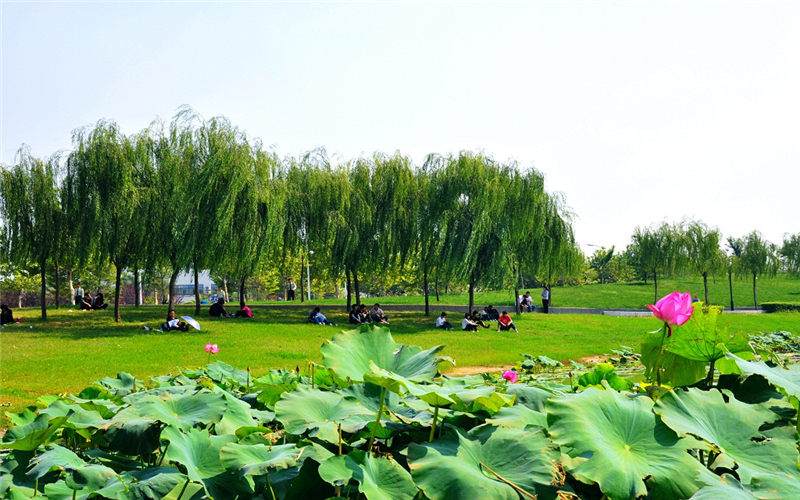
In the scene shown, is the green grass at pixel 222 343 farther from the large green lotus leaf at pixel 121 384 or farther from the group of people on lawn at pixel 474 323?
the large green lotus leaf at pixel 121 384

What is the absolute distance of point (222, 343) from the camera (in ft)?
48.9

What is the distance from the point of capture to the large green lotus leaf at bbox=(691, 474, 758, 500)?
1.07m

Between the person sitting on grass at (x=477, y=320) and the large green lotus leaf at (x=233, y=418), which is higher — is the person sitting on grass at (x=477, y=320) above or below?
below

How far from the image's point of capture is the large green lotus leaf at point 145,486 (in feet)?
4.29

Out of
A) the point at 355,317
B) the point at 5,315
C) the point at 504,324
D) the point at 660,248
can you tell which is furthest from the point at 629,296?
the point at 5,315

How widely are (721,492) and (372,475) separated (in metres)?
0.66

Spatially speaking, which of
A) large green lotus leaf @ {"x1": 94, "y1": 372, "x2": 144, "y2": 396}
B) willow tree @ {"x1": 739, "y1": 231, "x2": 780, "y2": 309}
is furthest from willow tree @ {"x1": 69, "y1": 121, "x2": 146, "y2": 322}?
willow tree @ {"x1": 739, "y1": 231, "x2": 780, "y2": 309}

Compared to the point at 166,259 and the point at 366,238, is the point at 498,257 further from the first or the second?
the point at 166,259

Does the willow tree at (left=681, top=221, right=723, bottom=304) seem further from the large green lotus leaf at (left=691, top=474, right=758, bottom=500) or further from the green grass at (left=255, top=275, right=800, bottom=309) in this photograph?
the large green lotus leaf at (left=691, top=474, right=758, bottom=500)

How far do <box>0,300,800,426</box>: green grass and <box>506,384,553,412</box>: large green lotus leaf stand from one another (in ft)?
23.9

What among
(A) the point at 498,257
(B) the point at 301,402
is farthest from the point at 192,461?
(A) the point at 498,257

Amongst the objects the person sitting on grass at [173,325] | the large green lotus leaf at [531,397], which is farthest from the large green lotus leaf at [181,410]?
the person sitting on grass at [173,325]

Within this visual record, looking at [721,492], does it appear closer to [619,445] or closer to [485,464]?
[619,445]

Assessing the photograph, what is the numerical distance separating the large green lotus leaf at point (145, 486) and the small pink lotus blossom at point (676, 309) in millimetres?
1414
